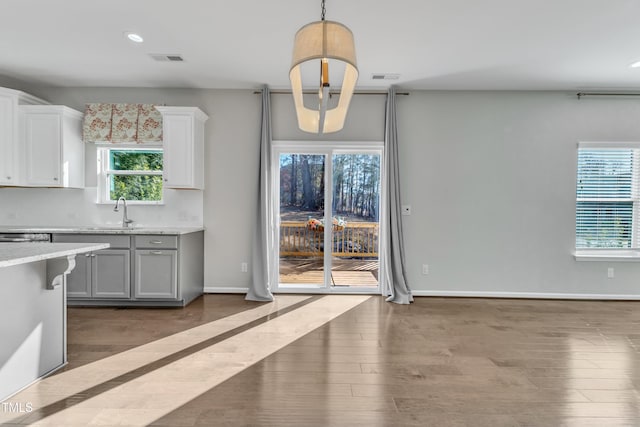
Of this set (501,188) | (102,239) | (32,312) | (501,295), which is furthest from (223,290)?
(501,188)

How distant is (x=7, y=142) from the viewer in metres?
3.58

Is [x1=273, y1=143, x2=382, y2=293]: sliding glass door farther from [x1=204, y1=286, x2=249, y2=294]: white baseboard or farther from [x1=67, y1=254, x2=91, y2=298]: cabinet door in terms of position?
[x1=67, y1=254, x2=91, y2=298]: cabinet door

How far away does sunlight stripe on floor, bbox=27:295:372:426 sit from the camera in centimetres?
175

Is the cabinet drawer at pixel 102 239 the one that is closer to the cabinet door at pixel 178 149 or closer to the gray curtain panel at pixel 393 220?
the cabinet door at pixel 178 149

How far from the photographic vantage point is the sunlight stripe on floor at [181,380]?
1746 mm

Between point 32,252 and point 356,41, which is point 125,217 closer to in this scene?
point 32,252

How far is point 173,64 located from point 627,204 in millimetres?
6002

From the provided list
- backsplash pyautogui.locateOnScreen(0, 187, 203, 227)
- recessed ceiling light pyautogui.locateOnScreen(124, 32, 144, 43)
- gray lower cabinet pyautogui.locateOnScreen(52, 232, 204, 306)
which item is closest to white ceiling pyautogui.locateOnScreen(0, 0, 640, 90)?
recessed ceiling light pyautogui.locateOnScreen(124, 32, 144, 43)

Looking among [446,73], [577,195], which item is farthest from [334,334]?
[577,195]

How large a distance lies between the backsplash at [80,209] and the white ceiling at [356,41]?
56.8 inches

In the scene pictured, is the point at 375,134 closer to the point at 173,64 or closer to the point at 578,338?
the point at 173,64

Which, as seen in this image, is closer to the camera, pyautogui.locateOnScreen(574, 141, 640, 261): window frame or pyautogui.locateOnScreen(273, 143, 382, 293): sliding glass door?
pyautogui.locateOnScreen(574, 141, 640, 261): window frame

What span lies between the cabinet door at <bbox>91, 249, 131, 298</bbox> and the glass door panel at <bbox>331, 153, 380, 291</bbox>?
2520 millimetres

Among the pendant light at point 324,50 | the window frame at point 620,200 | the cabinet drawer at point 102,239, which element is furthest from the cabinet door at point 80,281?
the window frame at point 620,200
